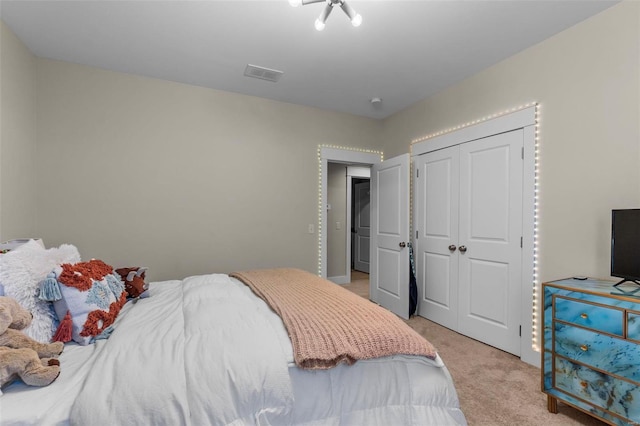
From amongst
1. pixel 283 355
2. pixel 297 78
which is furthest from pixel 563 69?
pixel 283 355

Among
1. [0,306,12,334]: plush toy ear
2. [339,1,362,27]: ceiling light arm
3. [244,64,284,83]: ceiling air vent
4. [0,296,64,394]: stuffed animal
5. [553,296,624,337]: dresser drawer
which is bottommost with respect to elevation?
[553,296,624,337]: dresser drawer

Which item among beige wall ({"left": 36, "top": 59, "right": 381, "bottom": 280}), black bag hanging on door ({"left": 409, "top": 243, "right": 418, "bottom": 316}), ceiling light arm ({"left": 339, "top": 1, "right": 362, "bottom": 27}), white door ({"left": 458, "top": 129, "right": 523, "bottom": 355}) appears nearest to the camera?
ceiling light arm ({"left": 339, "top": 1, "right": 362, "bottom": 27})

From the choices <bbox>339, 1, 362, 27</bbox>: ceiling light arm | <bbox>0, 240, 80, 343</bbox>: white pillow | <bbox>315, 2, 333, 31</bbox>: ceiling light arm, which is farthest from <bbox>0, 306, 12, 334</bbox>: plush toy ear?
<bbox>339, 1, 362, 27</bbox>: ceiling light arm

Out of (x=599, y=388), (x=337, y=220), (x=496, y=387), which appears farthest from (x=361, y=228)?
(x=599, y=388)

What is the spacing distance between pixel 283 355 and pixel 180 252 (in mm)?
2366

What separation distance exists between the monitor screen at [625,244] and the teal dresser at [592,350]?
0.13 metres

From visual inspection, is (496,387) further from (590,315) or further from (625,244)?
(625,244)

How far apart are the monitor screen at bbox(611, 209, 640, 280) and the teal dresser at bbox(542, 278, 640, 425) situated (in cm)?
13

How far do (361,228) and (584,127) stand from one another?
16.0 ft

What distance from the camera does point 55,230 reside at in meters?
2.71

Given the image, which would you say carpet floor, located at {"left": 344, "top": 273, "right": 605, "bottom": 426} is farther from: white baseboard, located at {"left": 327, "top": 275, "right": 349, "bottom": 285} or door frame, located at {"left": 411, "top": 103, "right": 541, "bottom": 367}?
white baseboard, located at {"left": 327, "top": 275, "right": 349, "bottom": 285}

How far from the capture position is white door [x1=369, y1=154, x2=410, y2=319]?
11.7 feet

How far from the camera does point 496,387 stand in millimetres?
2133

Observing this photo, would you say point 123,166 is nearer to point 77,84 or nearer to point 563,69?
point 77,84
